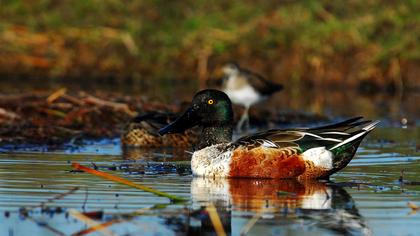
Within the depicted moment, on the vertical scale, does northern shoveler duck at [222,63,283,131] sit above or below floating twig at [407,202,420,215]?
above

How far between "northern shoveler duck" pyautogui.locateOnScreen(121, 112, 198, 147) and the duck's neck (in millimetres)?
3169

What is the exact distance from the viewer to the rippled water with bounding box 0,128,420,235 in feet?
22.9

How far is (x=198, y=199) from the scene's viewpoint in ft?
27.0

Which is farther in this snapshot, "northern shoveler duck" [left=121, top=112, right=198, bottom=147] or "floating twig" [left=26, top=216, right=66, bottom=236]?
"northern shoveler duck" [left=121, top=112, right=198, bottom=147]

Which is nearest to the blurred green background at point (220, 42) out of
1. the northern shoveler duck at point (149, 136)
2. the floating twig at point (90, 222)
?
the northern shoveler duck at point (149, 136)

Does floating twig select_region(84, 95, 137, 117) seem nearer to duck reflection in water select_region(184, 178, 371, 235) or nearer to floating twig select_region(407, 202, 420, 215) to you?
duck reflection in water select_region(184, 178, 371, 235)

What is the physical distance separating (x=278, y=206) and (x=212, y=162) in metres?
1.97

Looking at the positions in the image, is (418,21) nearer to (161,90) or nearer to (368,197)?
(161,90)

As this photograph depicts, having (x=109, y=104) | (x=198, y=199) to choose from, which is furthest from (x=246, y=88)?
(x=198, y=199)

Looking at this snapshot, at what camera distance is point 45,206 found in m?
7.62

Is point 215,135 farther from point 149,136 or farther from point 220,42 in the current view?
point 220,42

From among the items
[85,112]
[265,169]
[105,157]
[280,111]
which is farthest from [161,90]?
[265,169]

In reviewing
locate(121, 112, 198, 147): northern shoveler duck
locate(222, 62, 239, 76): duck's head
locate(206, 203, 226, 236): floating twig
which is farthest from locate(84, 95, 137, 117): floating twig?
locate(206, 203, 226, 236): floating twig

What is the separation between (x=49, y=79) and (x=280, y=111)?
6.81 meters
